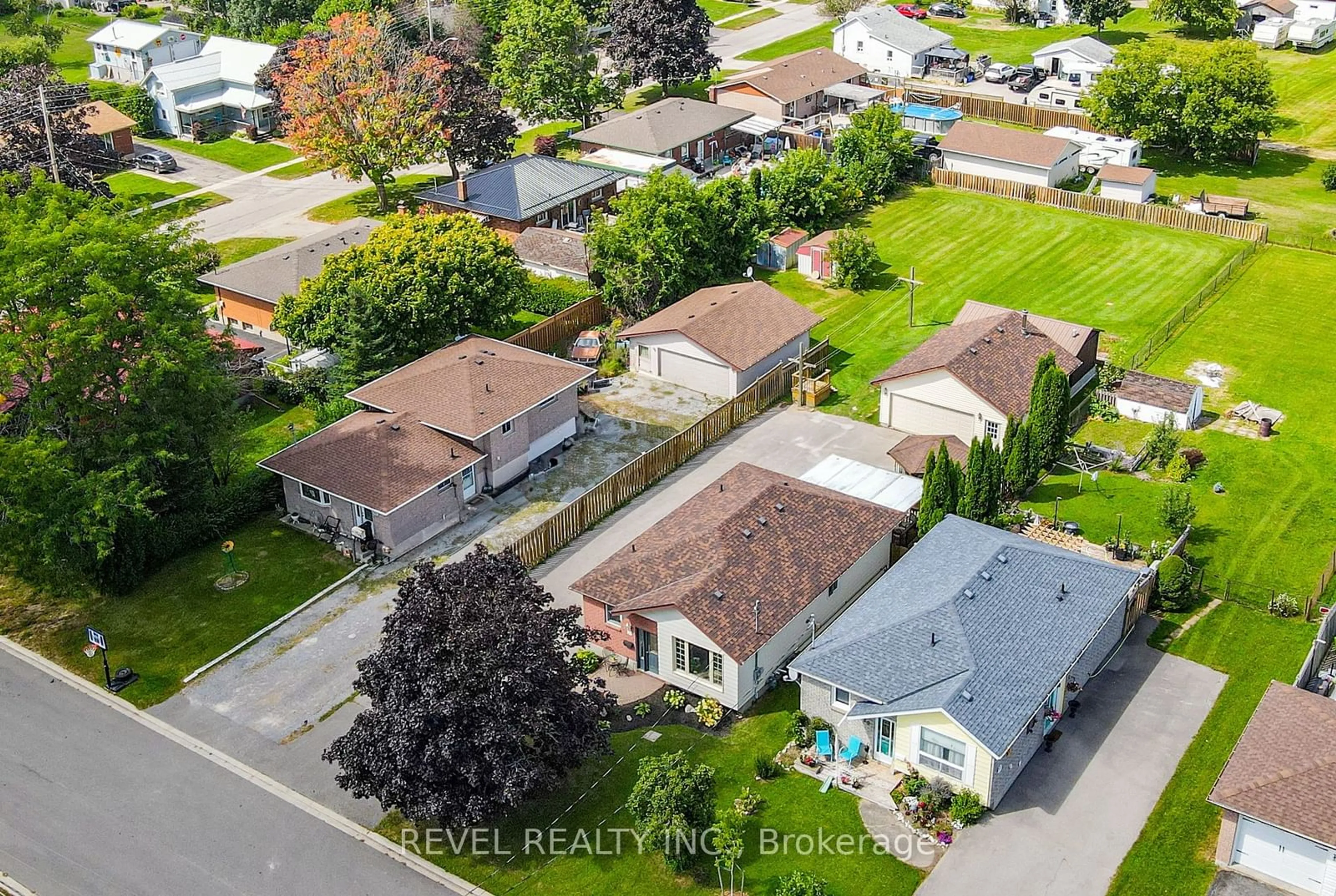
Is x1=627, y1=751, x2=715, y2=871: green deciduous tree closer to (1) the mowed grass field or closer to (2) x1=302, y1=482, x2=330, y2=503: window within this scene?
(2) x1=302, y1=482, x2=330, y2=503: window

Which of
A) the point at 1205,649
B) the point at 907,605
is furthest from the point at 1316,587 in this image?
the point at 907,605

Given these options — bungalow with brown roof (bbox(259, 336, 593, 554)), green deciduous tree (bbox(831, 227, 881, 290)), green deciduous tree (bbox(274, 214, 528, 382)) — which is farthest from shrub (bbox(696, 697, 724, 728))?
green deciduous tree (bbox(831, 227, 881, 290))

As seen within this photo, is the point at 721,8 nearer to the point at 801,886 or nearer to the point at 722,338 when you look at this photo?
the point at 722,338

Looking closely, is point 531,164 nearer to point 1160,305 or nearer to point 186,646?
point 1160,305

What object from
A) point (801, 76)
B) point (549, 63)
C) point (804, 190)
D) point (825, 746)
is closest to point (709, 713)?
point (825, 746)

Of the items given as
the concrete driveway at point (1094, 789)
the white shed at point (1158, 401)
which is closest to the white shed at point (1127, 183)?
the white shed at point (1158, 401)

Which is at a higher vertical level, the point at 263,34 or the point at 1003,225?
the point at 263,34
